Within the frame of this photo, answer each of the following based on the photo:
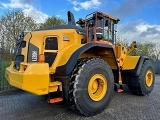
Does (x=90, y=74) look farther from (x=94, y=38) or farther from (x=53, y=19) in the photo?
(x=53, y=19)

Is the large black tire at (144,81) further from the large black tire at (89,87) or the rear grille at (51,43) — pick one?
the rear grille at (51,43)

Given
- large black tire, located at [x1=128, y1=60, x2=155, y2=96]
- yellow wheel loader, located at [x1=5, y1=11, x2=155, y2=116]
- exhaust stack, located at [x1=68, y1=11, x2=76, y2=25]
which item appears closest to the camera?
yellow wheel loader, located at [x1=5, y1=11, x2=155, y2=116]

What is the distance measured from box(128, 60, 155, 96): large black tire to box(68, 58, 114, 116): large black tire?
5.55 ft

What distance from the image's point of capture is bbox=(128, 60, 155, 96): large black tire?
5975 millimetres

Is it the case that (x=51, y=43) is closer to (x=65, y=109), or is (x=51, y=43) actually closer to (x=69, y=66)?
(x=69, y=66)

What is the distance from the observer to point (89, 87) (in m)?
4.25

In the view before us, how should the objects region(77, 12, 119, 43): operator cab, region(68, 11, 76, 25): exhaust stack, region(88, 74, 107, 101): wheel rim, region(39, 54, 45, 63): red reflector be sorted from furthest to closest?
region(68, 11, 76, 25): exhaust stack, region(77, 12, 119, 43): operator cab, region(88, 74, 107, 101): wheel rim, region(39, 54, 45, 63): red reflector

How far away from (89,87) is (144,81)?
2579 millimetres

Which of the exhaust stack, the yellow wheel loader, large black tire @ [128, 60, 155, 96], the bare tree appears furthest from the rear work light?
the bare tree

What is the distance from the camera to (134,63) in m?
6.15

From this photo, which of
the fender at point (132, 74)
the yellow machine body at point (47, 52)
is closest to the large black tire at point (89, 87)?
the yellow machine body at point (47, 52)

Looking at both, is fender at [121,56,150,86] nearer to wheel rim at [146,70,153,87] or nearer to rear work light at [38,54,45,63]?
wheel rim at [146,70,153,87]

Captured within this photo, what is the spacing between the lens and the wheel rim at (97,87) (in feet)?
14.2

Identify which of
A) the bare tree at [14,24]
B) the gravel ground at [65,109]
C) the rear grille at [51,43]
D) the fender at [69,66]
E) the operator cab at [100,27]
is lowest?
the gravel ground at [65,109]
